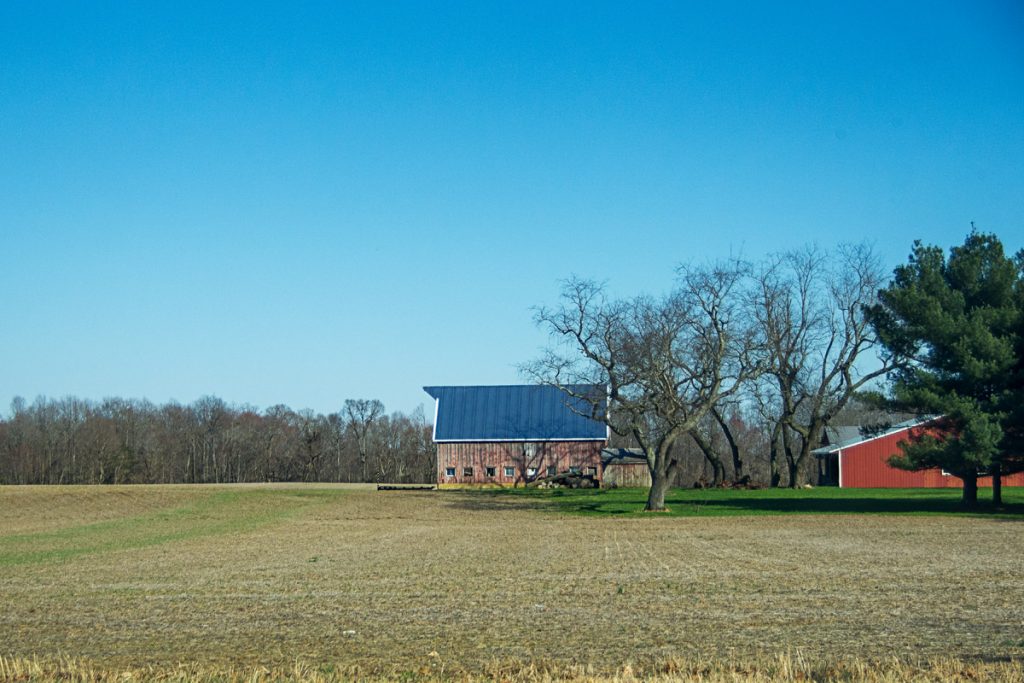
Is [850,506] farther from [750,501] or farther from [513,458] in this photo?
[513,458]

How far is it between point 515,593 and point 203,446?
10100cm

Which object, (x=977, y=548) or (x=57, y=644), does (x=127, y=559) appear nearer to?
(x=57, y=644)

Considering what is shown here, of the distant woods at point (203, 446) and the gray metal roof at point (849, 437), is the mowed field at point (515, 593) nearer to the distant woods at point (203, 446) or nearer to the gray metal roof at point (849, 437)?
the gray metal roof at point (849, 437)

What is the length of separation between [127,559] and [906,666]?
23.4 m

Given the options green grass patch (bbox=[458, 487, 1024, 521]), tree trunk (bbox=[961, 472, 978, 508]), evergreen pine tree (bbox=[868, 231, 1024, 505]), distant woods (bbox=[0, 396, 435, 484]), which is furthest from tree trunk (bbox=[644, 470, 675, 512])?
distant woods (bbox=[0, 396, 435, 484])

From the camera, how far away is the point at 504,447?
73562 mm

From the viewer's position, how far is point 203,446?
115 metres

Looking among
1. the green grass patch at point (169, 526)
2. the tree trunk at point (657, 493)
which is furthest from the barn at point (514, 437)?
the tree trunk at point (657, 493)

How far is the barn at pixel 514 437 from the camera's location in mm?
72375

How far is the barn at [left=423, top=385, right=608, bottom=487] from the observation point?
72375 mm

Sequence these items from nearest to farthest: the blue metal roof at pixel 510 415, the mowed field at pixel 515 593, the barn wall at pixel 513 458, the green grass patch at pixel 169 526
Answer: the mowed field at pixel 515 593, the green grass patch at pixel 169 526, the barn wall at pixel 513 458, the blue metal roof at pixel 510 415

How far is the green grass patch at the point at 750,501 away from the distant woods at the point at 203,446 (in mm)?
40214

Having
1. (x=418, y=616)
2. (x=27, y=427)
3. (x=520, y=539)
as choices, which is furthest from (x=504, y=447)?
(x=27, y=427)

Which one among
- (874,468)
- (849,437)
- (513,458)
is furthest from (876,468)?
(513,458)
